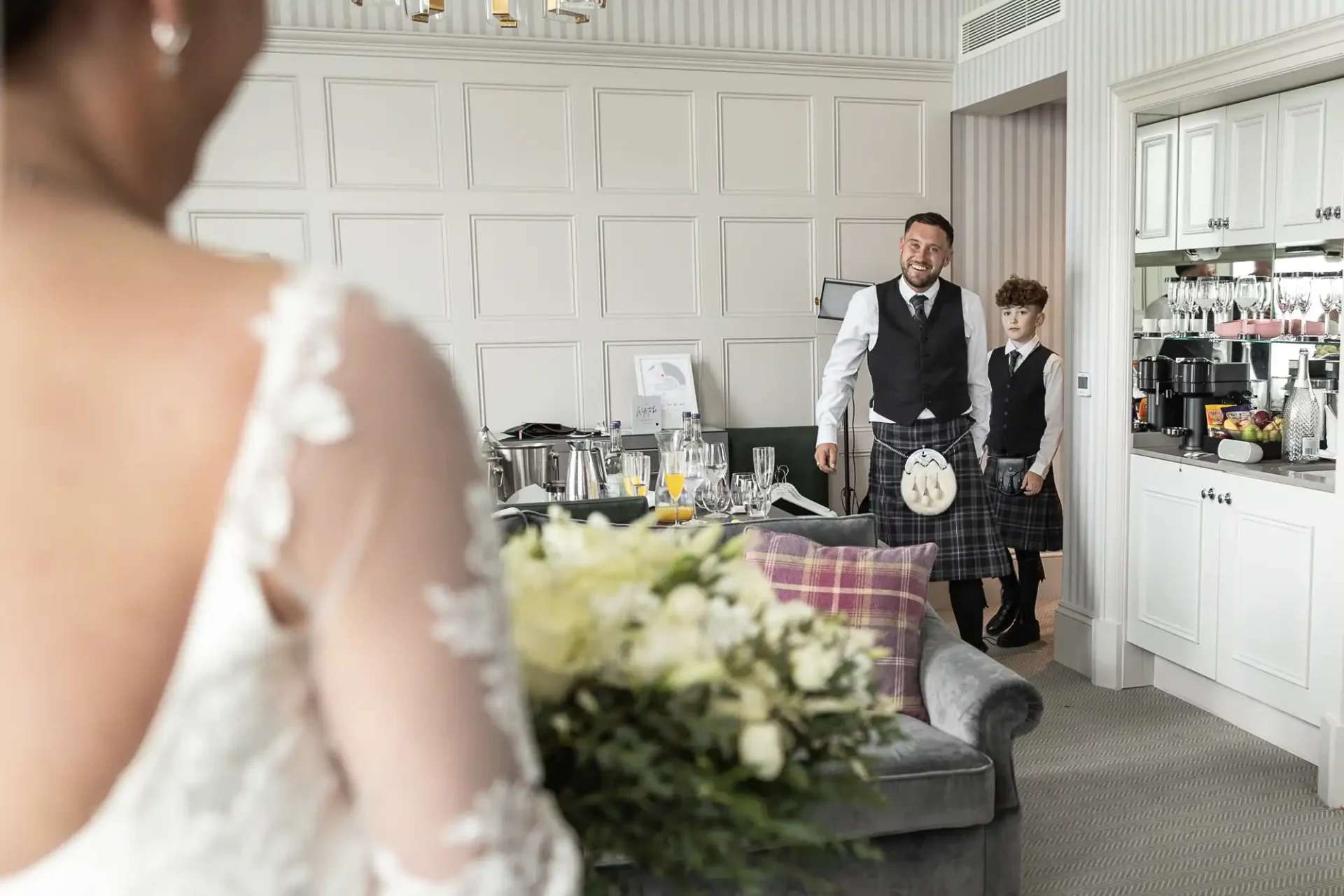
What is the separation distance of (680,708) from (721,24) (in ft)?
17.5

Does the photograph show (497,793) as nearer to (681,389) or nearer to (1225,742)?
(1225,742)

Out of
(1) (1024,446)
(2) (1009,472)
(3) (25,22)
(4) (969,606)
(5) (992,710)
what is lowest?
(4) (969,606)

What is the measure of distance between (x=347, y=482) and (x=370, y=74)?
508 cm

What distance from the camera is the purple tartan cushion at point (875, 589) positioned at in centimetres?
281

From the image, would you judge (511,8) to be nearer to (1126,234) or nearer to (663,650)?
(1126,234)

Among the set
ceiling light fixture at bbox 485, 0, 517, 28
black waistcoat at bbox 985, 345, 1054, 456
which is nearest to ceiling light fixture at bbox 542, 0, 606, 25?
ceiling light fixture at bbox 485, 0, 517, 28

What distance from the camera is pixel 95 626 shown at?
492 mm

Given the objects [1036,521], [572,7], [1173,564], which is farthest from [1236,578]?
[572,7]

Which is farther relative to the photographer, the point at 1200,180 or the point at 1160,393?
the point at 1160,393

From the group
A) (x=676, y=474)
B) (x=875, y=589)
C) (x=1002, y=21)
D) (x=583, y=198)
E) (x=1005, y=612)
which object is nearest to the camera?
(x=875, y=589)

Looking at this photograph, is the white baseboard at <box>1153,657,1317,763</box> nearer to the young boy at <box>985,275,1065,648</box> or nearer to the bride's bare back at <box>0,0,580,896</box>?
the young boy at <box>985,275,1065,648</box>

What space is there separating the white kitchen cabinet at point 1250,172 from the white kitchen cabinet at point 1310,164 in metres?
0.03

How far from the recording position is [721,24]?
548 cm

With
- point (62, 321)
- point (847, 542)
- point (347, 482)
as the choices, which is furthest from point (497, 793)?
point (847, 542)
